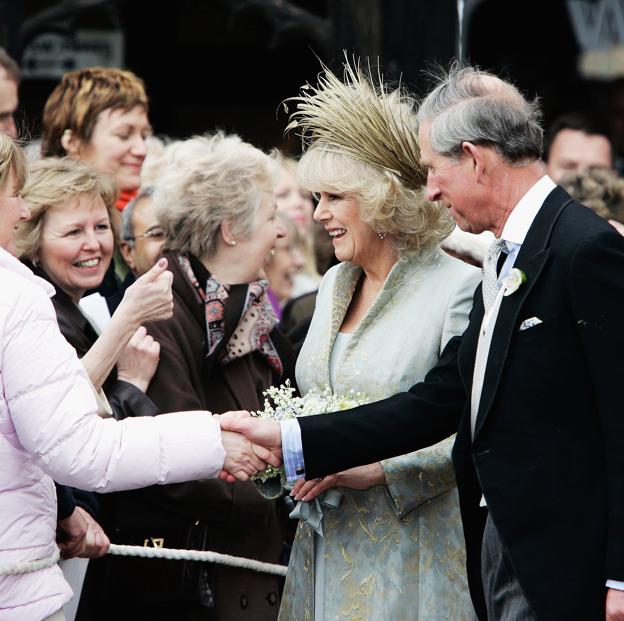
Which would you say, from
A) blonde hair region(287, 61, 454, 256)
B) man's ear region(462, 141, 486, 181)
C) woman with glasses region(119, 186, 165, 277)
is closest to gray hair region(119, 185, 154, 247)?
woman with glasses region(119, 186, 165, 277)

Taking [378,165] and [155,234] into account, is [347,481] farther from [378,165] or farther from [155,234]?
[155,234]

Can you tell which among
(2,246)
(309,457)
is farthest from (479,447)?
(2,246)

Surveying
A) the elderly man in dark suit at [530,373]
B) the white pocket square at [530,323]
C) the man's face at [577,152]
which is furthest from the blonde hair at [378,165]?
the man's face at [577,152]

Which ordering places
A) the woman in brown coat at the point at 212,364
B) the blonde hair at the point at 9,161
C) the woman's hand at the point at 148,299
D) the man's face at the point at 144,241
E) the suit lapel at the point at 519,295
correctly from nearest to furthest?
the suit lapel at the point at 519,295 → the blonde hair at the point at 9,161 → the woman's hand at the point at 148,299 → the woman in brown coat at the point at 212,364 → the man's face at the point at 144,241

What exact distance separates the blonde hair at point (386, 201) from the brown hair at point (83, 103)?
82.8 inches

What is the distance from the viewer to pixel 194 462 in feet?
12.1

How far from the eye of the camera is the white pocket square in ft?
11.2

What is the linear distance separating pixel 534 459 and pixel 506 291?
1.51 feet

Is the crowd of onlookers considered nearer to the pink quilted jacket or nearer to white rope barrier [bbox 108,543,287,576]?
white rope barrier [bbox 108,543,287,576]

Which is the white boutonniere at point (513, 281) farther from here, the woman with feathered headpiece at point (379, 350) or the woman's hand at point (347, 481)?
the woman's hand at point (347, 481)

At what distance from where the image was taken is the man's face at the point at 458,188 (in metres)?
3.66

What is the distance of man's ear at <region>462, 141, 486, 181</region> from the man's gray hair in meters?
0.02

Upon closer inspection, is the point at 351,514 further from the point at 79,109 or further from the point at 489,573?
the point at 79,109

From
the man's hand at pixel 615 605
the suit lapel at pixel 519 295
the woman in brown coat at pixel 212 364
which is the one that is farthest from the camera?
the woman in brown coat at pixel 212 364
